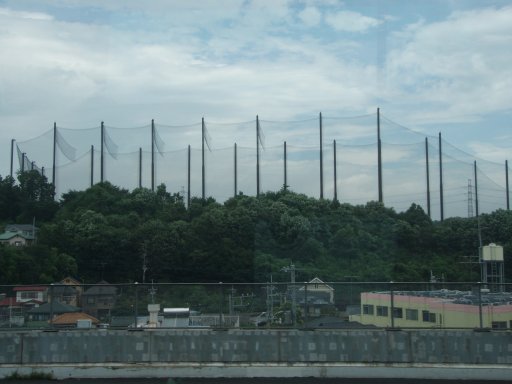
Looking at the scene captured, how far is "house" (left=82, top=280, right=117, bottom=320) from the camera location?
54.0ft

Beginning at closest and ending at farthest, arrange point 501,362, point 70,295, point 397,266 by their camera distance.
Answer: point 501,362
point 70,295
point 397,266

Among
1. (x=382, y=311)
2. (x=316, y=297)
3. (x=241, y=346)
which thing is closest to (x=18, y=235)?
(x=241, y=346)

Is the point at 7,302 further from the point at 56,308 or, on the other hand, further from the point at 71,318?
the point at 71,318

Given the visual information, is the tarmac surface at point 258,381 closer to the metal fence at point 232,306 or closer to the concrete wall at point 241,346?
the concrete wall at point 241,346

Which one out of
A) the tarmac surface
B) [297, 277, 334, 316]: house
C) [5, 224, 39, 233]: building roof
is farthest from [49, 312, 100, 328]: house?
[5, 224, 39, 233]: building roof

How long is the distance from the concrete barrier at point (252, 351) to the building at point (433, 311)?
0.41 metres

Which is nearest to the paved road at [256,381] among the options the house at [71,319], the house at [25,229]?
the house at [71,319]

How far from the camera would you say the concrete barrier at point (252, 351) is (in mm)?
15398

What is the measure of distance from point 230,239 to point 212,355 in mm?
47330

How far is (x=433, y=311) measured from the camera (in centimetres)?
1630

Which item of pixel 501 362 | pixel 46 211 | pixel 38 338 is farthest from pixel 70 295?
pixel 46 211

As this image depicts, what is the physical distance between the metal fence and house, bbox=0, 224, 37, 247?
53854 millimetres

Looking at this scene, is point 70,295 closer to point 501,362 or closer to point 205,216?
point 501,362

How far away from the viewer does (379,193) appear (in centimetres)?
9162
